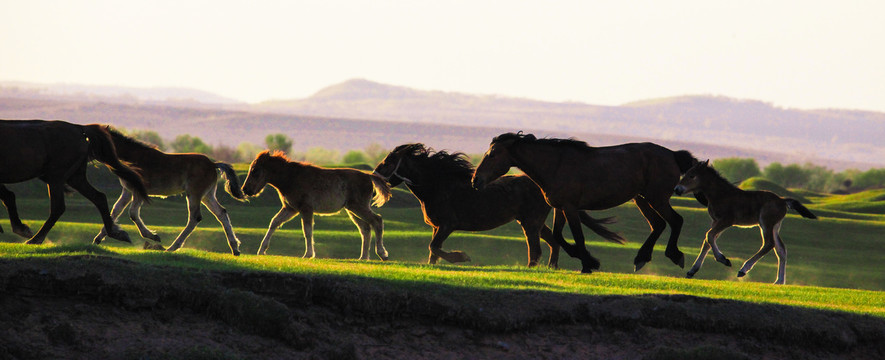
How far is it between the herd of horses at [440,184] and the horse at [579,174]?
0.06 feet

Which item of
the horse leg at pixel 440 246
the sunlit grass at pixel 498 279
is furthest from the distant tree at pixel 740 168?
the sunlit grass at pixel 498 279

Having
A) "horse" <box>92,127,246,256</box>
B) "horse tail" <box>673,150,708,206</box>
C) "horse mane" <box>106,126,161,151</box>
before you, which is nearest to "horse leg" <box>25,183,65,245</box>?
"horse" <box>92,127,246,256</box>

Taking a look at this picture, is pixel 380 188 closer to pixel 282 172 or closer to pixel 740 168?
pixel 282 172

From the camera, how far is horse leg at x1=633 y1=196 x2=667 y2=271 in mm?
16984

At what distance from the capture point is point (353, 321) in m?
12.0

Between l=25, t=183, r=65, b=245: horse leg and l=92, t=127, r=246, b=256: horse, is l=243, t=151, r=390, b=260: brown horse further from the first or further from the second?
l=25, t=183, r=65, b=245: horse leg

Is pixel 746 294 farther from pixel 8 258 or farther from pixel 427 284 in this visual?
pixel 8 258

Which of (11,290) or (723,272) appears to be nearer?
(11,290)

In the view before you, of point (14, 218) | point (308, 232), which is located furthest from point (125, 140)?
point (308, 232)

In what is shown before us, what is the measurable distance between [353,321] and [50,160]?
602 centimetres

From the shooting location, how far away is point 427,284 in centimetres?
1283

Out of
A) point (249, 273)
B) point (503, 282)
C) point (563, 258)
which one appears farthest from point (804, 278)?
point (249, 273)

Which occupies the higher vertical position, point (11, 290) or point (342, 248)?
point (11, 290)

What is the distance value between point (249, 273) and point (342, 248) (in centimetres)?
1424
